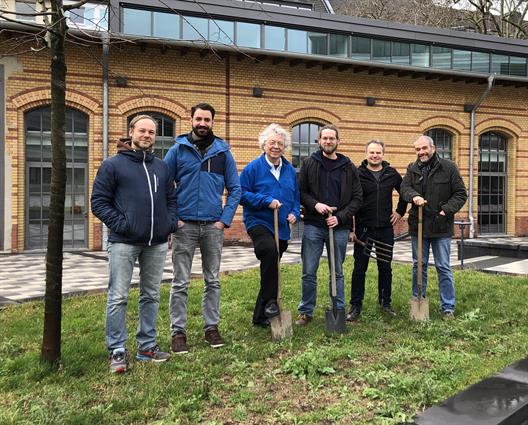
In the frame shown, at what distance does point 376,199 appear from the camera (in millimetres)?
6008

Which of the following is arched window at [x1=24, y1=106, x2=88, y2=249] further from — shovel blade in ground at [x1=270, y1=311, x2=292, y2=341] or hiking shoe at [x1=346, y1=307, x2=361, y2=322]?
shovel blade in ground at [x1=270, y1=311, x2=292, y2=341]

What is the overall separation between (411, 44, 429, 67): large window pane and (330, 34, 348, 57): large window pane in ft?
8.06

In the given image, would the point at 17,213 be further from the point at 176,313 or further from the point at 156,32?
the point at 176,313

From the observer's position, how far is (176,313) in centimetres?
474

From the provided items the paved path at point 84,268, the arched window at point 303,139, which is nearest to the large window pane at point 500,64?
the arched window at point 303,139

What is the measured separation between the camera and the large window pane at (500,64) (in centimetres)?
1812

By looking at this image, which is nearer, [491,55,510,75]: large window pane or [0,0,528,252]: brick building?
[0,0,528,252]: brick building

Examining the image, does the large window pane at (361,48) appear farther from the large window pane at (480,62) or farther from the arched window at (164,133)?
the arched window at (164,133)

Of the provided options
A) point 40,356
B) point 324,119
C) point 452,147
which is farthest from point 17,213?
point 452,147

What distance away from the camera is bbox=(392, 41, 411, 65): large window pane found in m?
16.6

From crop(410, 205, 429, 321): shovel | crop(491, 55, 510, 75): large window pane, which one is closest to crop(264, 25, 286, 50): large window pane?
crop(491, 55, 510, 75): large window pane

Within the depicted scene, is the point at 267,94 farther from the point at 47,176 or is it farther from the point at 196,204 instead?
the point at 196,204

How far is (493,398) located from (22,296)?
21.5 feet

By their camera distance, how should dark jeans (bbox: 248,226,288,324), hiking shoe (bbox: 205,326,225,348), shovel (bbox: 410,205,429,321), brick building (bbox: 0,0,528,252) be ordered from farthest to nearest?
brick building (bbox: 0,0,528,252), shovel (bbox: 410,205,429,321), dark jeans (bbox: 248,226,288,324), hiking shoe (bbox: 205,326,225,348)
